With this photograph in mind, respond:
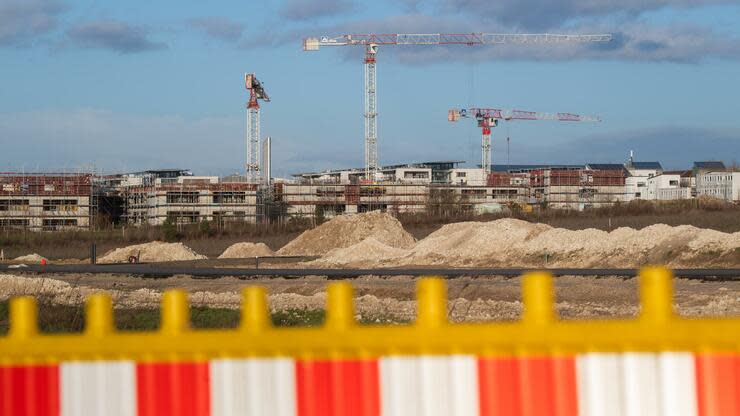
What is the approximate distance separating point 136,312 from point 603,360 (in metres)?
20.9

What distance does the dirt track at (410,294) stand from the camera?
2306cm

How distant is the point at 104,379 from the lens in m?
2.95

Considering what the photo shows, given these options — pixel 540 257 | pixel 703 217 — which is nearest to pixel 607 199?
pixel 703 217

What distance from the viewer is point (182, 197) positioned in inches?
4715

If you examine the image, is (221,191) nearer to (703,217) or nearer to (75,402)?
(703,217)

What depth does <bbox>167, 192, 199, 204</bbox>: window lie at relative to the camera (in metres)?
119

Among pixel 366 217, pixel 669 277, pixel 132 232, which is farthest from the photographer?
pixel 132 232

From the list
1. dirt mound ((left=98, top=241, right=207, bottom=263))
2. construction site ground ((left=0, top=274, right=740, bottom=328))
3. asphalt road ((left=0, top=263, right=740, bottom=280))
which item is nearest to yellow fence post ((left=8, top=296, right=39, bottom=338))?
construction site ground ((left=0, top=274, right=740, bottom=328))

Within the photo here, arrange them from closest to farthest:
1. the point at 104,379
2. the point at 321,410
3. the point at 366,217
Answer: the point at 321,410 → the point at 104,379 → the point at 366,217

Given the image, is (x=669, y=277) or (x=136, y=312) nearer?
(x=669, y=277)

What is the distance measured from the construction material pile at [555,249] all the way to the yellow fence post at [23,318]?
38.1 metres

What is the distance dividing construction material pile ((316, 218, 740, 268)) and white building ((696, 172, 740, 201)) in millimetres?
81342

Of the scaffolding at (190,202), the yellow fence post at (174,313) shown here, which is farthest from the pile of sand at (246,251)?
the scaffolding at (190,202)

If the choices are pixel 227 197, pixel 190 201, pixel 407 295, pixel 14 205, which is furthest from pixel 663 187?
pixel 407 295
